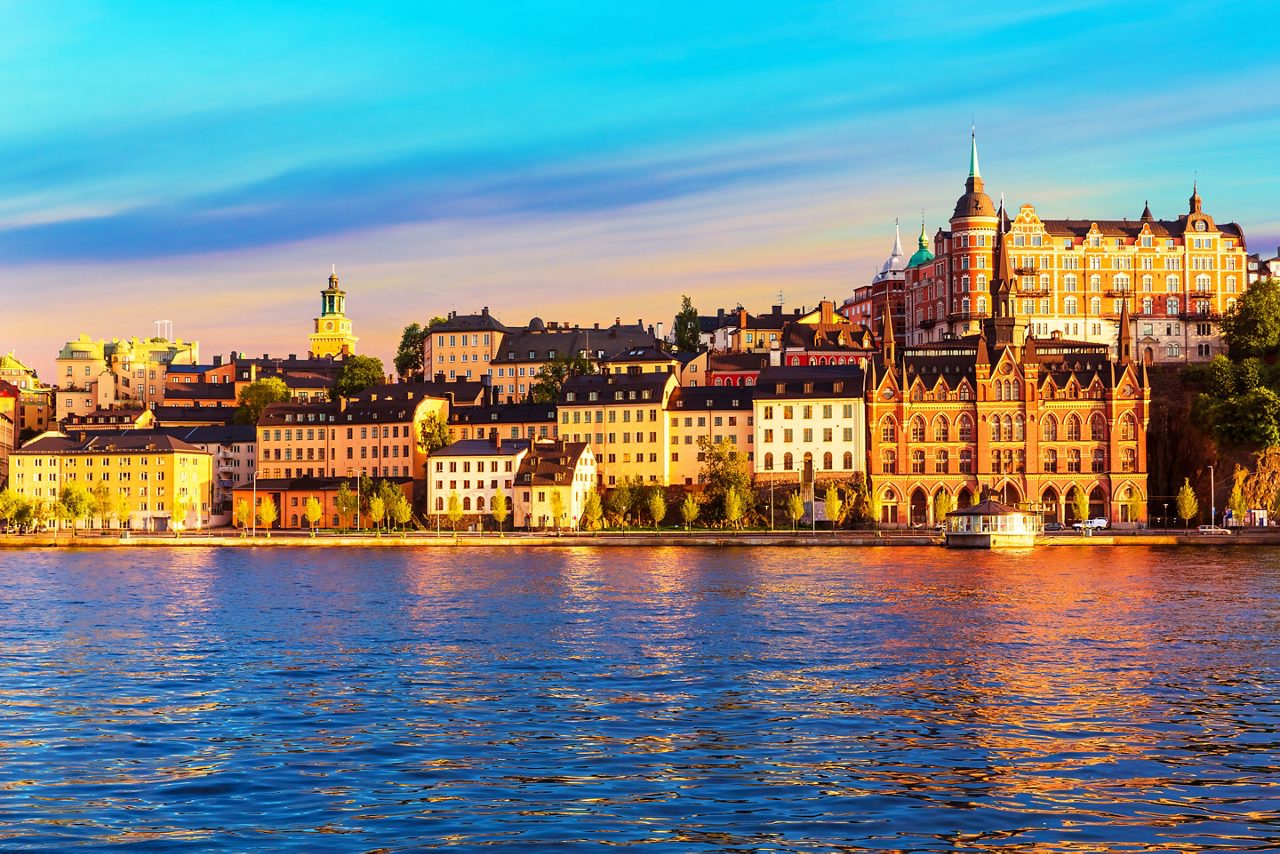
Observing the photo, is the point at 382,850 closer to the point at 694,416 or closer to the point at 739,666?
the point at 739,666

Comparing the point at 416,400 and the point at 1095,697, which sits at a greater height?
the point at 416,400

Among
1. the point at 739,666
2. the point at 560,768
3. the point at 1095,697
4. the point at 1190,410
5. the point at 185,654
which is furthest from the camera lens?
the point at 1190,410

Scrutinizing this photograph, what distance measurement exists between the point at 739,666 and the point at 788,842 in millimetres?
20762

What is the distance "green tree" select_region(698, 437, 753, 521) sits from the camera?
430ft

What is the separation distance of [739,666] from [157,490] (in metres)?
121

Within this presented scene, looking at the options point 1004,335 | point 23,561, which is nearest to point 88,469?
point 23,561

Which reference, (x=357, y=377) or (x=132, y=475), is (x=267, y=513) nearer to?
(x=132, y=475)

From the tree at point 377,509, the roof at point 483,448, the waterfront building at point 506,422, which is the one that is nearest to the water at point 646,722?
the tree at point 377,509

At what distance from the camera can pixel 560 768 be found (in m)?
29.7

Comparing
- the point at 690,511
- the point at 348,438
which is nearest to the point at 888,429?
the point at 690,511

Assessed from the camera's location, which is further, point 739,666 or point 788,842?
point 739,666

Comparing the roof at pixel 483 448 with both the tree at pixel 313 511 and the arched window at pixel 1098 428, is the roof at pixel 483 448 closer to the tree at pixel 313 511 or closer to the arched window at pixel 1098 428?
the tree at pixel 313 511

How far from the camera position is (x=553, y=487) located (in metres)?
136

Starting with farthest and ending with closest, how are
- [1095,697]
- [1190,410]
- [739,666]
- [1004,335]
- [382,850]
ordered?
[1004,335] → [1190,410] → [739,666] → [1095,697] → [382,850]
